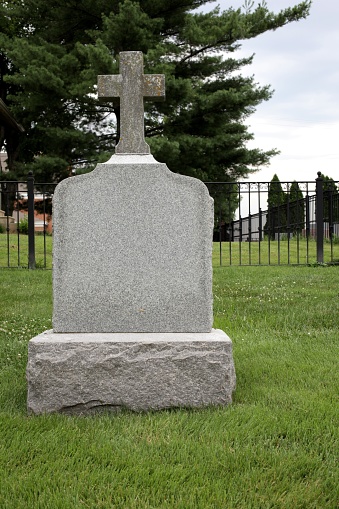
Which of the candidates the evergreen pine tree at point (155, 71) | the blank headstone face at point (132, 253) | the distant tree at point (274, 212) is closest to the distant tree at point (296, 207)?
the distant tree at point (274, 212)

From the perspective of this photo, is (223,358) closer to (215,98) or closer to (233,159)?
(215,98)

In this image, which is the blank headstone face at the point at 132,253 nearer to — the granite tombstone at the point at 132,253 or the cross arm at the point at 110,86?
the granite tombstone at the point at 132,253

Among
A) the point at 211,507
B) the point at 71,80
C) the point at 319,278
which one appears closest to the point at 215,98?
the point at 71,80

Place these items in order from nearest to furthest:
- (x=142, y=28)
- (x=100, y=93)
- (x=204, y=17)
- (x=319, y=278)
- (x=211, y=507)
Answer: (x=211, y=507)
(x=100, y=93)
(x=319, y=278)
(x=142, y=28)
(x=204, y=17)

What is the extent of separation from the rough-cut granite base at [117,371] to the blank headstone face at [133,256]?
0.24 m

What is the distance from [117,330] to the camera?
299cm

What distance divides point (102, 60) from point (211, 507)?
12.7 meters

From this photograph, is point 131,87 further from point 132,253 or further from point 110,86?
point 132,253

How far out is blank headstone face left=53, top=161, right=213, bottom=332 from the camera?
9.80ft

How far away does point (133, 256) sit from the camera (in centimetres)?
299

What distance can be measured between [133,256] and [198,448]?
113 centimetres

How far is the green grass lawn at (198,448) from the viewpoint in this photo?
1912mm

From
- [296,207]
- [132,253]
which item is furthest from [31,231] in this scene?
[132,253]

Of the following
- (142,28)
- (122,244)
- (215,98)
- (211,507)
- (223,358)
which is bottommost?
(211,507)
